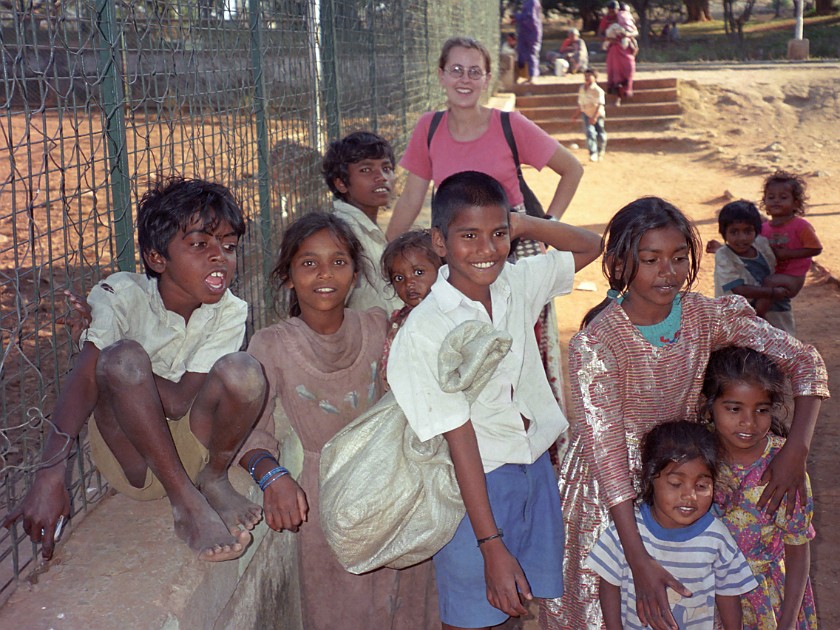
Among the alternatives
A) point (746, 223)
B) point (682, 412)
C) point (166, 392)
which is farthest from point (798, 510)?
point (746, 223)

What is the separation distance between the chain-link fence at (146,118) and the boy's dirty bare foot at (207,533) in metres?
0.35

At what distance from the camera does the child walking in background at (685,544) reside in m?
2.32

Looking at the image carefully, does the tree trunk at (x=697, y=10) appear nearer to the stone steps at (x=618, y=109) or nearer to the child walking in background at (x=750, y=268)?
the stone steps at (x=618, y=109)

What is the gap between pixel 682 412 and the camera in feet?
8.20

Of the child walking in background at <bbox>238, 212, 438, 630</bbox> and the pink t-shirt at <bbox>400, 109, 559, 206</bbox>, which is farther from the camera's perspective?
the pink t-shirt at <bbox>400, 109, 559, 206</bbox>

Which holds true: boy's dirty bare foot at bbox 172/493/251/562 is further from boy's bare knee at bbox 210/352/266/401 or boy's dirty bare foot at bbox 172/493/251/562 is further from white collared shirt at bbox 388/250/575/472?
white collared shirt at bbox 388/250/575/472

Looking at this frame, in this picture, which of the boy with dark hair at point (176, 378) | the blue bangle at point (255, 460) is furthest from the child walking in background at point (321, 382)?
the boy with dark hair at point (176, 378)

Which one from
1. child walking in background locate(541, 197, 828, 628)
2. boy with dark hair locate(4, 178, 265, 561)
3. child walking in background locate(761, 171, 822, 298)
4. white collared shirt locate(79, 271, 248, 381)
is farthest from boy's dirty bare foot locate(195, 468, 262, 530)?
child walking in background locate(761, 171, 822, 298)

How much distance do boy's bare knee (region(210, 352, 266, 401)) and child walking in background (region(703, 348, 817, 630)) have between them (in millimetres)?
1240

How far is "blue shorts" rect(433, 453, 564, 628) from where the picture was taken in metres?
2.29

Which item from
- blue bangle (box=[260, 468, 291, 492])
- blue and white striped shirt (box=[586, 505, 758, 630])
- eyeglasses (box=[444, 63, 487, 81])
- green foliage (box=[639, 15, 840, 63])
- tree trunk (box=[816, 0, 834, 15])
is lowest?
blue and white striped shirt (box=[586, 505, 758, 630])

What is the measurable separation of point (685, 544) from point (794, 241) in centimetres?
302

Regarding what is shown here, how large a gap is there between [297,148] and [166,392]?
2468mm

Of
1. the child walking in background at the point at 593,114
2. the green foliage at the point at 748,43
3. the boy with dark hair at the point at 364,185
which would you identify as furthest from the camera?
the green foliage at the point at 748,43
